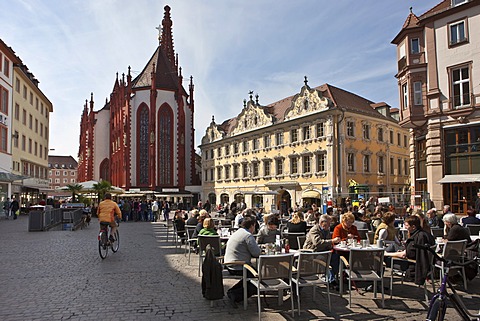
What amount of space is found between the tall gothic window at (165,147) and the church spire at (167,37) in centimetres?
1227

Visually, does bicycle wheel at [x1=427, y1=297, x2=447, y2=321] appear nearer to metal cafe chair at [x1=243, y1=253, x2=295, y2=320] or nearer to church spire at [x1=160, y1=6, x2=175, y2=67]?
metal cafe chair at [x1=243, y1=253, x2=295, y2=320]

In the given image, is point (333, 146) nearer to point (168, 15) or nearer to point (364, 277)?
point (364, 277)

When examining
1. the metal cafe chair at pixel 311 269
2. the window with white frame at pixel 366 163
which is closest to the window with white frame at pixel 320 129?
the window with white frame at pixel 366 163

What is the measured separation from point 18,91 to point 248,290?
37802 millimetres

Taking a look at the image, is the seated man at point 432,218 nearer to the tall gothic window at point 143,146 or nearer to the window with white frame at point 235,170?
the window with white frame at point 235,170

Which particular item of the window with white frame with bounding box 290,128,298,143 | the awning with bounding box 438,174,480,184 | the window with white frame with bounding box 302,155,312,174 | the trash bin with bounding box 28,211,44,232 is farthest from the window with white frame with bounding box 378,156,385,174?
the trash bin with bounding box 28,211,44,232

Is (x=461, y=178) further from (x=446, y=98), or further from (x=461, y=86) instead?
(x=461, y=86)

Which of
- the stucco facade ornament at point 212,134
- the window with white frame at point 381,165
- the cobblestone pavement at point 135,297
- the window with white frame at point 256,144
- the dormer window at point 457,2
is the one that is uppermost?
the dormer window at point 457,2

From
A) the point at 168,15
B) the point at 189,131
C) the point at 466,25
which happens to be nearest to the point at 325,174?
the point at 466,25

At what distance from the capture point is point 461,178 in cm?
2158

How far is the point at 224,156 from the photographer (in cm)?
5178

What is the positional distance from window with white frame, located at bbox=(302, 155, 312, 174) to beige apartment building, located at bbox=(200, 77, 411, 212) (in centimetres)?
5

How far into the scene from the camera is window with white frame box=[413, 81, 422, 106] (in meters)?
23.9

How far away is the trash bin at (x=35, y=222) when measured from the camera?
20062 millimetres
